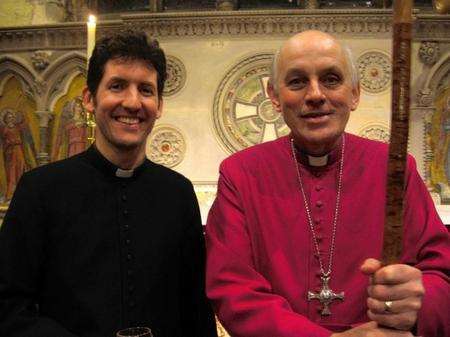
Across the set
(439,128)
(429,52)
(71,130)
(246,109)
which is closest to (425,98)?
(439,128)

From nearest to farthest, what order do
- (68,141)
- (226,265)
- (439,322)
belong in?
(439,322), (226,265), (68,141)

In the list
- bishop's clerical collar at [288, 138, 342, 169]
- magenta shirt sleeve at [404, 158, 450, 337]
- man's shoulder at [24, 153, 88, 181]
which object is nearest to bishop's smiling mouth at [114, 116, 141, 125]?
man's shoulder at [24, 153, 88, 181]

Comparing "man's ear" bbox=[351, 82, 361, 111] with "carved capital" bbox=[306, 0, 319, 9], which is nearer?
"man's ear" bbox=[351, 82, 361, 111]

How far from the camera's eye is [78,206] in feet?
6.37

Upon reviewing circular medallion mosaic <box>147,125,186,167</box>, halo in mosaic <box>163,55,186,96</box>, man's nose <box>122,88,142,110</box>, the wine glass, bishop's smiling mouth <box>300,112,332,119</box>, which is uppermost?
halo in mosaic <box>163,55,186,96</box>

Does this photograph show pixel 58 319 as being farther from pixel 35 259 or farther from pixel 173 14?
pixel 173 14

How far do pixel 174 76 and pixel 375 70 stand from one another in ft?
7.71

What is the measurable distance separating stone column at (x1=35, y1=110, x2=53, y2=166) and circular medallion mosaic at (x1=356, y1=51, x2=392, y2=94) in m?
3.83

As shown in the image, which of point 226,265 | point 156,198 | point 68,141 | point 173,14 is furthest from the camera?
point 68,141

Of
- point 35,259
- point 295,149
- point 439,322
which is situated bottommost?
point 439,322

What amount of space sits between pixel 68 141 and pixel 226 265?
4.94 meters

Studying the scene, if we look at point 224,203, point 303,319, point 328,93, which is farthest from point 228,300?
point 328,93

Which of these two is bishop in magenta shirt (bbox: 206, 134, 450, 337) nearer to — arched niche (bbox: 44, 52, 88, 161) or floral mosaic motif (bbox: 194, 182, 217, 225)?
floral mosaic motif (bbox: 194, 182, 217, 225)

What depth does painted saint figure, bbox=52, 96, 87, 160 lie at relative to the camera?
609 centimetres
